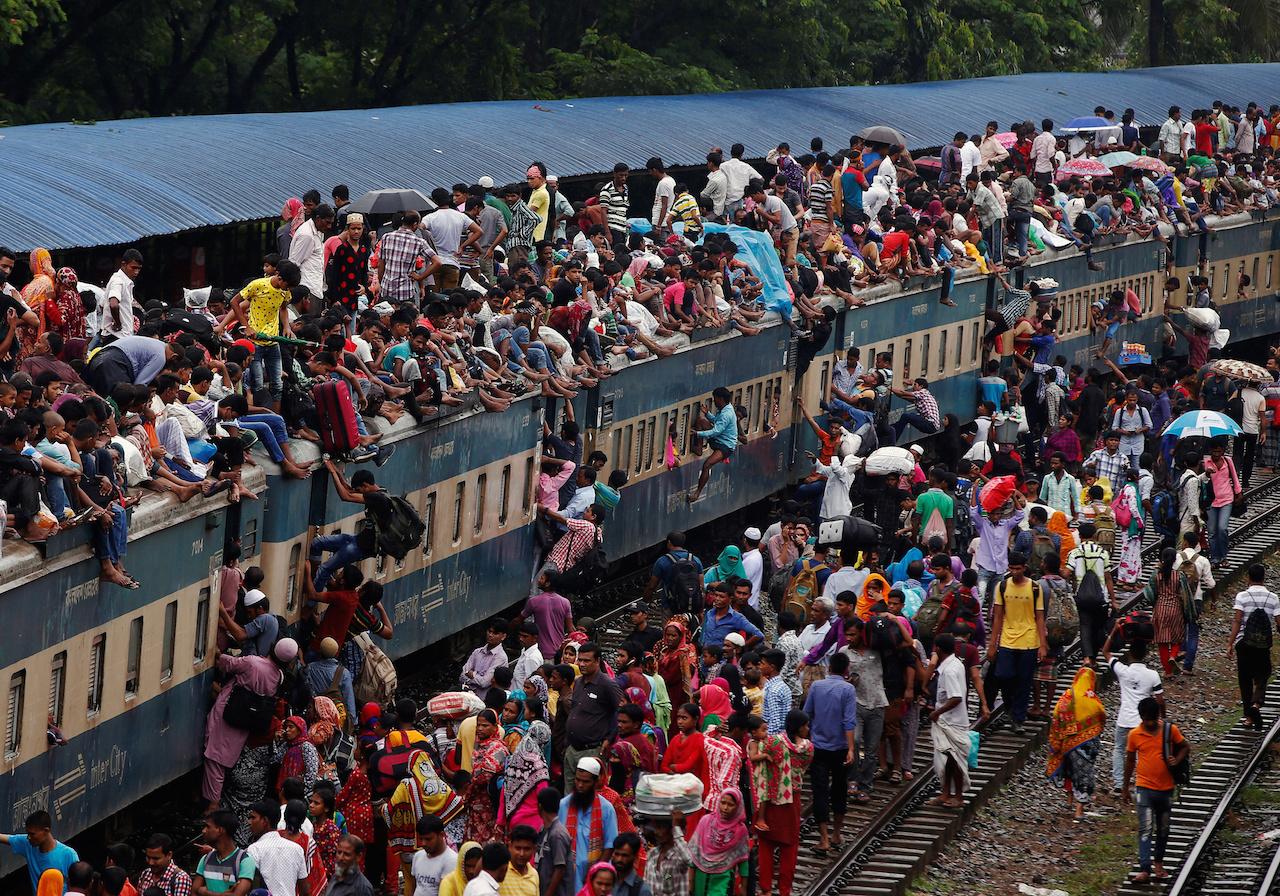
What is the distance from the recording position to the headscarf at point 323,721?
46.8ft

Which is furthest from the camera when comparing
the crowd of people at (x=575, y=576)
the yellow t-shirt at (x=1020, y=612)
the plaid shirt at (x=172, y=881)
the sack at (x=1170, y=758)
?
the yellow t-shirt at (x=1020, y=612)

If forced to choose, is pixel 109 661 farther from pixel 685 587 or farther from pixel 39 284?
pixel 685 587

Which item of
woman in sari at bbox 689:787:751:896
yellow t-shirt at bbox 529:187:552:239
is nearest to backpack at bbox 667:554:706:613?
yellow t-shirt at bbox 529:187:552:239

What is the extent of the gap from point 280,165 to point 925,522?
30.1ft

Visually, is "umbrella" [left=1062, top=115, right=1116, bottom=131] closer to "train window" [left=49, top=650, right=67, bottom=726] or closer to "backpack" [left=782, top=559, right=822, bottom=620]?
"backpack" [left=782, top=559, right=822, bottom=620]

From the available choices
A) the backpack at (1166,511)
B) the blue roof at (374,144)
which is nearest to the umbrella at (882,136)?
the blue roof at (374,144)

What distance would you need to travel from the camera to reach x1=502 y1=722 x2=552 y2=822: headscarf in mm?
12945

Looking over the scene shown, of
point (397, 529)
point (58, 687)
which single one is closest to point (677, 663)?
point (397, 529)

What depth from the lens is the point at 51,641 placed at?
13102 mm

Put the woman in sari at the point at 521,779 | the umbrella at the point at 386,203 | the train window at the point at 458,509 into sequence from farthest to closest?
the umbrella at the point at 386,203
the train window at the point at 458,509
the woman in sari at the point at 521,779

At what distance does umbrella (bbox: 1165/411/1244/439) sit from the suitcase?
11714 millimetres

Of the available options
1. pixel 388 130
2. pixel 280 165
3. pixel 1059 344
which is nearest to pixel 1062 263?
pixel 1059 344

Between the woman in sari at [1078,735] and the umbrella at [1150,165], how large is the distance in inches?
812

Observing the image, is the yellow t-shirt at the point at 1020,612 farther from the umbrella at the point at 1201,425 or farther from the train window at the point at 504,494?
the umbrella at the point at 1201,425
